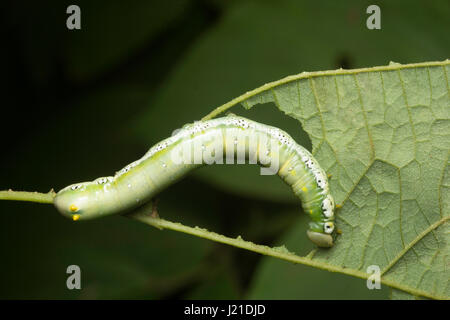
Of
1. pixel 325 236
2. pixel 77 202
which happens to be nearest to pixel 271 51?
pixel 325 236

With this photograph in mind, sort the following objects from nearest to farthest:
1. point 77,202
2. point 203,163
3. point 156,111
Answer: point 77,202, point 203,163, point 156,111

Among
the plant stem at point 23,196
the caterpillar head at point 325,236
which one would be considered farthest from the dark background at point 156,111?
the plant stem at point 23,196

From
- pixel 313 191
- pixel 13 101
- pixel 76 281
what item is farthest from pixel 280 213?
pixel 13 101

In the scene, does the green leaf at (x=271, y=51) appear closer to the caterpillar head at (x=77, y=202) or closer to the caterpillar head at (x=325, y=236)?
the caterpillar head at (x=325, y=236)

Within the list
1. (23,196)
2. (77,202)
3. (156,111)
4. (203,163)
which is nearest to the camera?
(23,196)

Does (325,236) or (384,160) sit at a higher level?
(384,160)

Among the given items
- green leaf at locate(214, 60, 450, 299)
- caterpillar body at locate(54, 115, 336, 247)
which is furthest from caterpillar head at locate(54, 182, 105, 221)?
green leaf at locate(214, 60, 450, 299)

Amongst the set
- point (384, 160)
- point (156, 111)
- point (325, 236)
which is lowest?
point (325, 236)

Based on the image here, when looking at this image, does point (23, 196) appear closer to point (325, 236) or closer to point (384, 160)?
point (325, 236)
